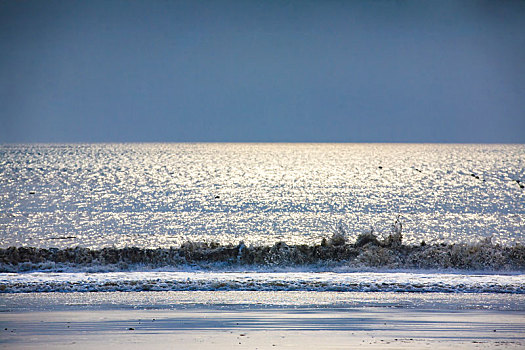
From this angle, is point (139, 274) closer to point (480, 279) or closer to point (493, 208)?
point (480, 279)

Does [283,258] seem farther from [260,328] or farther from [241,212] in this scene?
[241,212]

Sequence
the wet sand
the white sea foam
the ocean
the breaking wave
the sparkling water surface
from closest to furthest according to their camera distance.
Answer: the wet sand
the white sea foam
the ocean
the breaking wave
the sparkling water surface

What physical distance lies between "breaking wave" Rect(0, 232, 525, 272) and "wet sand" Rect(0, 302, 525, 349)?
7.52 meters

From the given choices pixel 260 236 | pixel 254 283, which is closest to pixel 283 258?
pixel 254 283

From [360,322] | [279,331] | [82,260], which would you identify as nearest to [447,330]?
[360,322]

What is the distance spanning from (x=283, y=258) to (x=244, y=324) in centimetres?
1094

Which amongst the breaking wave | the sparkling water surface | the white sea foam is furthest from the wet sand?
the sparkling water surface

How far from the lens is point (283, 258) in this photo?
2341 centimetres

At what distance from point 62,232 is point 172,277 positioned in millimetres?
25074

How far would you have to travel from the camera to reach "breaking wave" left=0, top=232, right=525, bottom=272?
2173cm

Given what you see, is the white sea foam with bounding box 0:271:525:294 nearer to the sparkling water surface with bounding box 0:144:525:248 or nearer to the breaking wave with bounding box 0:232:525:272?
the breaking wave with bounding box 0:232:525:272

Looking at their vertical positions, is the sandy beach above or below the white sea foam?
below

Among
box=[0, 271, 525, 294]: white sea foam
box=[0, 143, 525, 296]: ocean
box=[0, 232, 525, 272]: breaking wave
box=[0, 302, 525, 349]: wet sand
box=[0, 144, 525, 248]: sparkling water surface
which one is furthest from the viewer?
box=[0, 144, 525, 248]: sparkling water surface

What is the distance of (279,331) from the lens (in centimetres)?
1198
